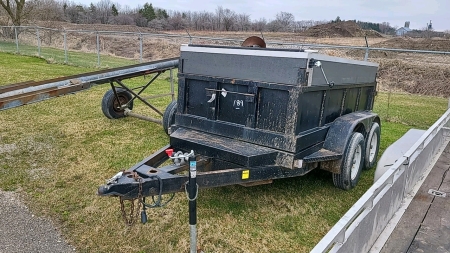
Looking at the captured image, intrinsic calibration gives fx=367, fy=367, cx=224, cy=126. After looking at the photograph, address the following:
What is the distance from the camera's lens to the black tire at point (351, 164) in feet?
14.1

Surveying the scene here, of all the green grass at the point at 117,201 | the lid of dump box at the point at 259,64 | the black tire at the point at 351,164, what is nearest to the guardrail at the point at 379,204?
the black tire at the point at 351,164

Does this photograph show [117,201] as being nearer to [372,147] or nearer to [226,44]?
[372,147]

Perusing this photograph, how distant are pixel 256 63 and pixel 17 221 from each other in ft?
9.66

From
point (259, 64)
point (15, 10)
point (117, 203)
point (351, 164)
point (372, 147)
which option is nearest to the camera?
point (259, 64)

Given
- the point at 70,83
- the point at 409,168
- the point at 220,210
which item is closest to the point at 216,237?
the point at 220,210

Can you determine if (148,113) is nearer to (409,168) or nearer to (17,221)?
(17,221)

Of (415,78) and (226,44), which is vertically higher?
(226,44)

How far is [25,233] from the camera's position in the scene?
3564 mm

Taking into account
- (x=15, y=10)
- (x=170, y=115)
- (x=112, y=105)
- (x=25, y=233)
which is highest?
(x=15, y=10)

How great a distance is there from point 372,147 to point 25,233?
475 cm

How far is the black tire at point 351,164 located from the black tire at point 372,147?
47cm

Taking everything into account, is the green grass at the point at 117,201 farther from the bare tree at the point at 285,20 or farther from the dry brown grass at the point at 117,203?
the bare tree at the point at 285,20

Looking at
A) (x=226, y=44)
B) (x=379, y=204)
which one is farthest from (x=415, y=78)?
(x=379, y=204)

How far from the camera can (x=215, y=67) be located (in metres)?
4.04
